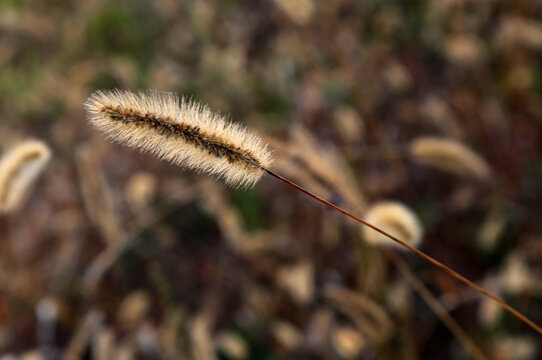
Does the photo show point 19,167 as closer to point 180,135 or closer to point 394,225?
point 180,135

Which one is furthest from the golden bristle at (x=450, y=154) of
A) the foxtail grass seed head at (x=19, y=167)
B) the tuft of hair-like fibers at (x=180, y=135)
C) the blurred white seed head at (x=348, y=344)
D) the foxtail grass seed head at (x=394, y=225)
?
the foxtail grass seed head at (x=19, y=167)

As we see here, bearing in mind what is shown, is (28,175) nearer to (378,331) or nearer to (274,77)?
(378,331)

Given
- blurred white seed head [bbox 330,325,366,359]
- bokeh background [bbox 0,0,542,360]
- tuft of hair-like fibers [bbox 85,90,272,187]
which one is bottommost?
tuft of hair-like fibers [bbox 85,90,272,187]

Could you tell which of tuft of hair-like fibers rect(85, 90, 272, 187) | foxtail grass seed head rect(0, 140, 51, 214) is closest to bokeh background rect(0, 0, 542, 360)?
tuft of hair-like fibers rect(85, 90, 272, 187)

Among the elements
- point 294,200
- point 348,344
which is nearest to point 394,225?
point 348,344

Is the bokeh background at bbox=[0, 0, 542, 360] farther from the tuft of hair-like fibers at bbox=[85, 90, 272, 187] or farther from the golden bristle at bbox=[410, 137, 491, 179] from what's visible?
the tuft of hair-like fibers at bbox=[85, 90, 272, 187]

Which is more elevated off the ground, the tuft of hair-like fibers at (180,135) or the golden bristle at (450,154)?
the golden bristle at (450,154)

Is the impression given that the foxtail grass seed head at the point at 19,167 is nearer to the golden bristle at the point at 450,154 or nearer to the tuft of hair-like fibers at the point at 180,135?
the tuft of hair-like fibers at the point at 180,135
